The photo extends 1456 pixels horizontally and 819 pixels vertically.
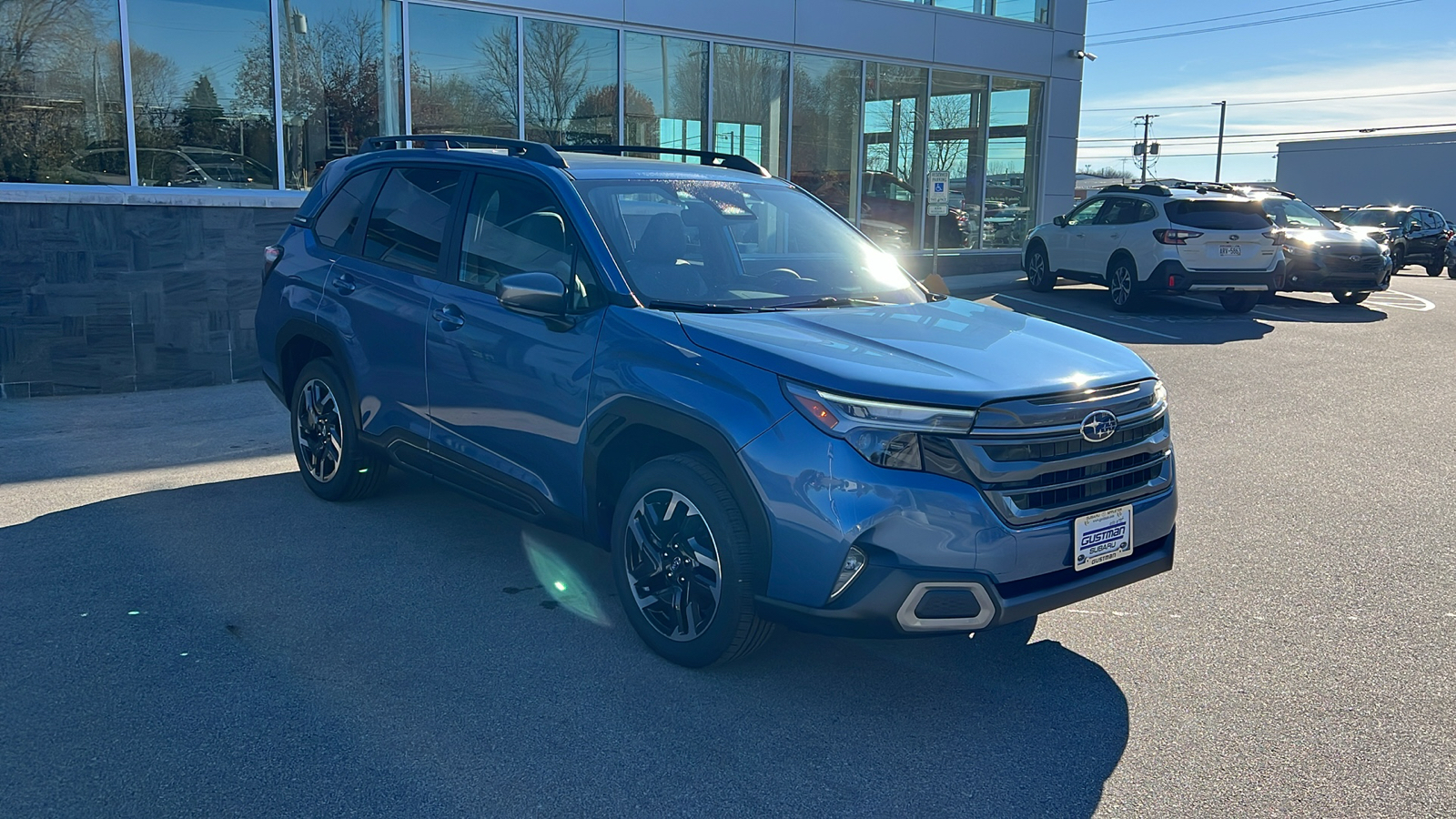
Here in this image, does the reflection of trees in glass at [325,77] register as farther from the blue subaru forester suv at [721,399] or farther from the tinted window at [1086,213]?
the tinted window at [1086,213]

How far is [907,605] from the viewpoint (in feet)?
11.5

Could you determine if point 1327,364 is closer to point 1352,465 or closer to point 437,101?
point 1352,465

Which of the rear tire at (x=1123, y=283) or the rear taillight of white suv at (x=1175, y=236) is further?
the rear tire at (x=1123, y=283)

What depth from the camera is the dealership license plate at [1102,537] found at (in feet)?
12.2

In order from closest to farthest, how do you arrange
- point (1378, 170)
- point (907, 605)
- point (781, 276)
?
point (907, 605) < point (781, 276) < point (1378, 170)

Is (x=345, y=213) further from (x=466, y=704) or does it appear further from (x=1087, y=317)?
(x=1087, y=317)

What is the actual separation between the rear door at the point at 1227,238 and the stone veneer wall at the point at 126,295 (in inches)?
457

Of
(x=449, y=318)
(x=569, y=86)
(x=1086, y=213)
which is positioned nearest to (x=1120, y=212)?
(x=1086, y=213)

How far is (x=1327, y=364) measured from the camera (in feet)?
38.9

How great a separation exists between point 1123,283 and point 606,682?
14413 mm

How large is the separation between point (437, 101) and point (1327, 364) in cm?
1028

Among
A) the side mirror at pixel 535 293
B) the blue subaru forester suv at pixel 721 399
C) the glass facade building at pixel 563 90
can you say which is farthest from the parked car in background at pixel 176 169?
the side mirror at pixel 535 293

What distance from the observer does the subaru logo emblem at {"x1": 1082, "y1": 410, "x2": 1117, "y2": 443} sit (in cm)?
374

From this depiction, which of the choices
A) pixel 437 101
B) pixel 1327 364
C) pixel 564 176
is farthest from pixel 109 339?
pixel 1327 364
